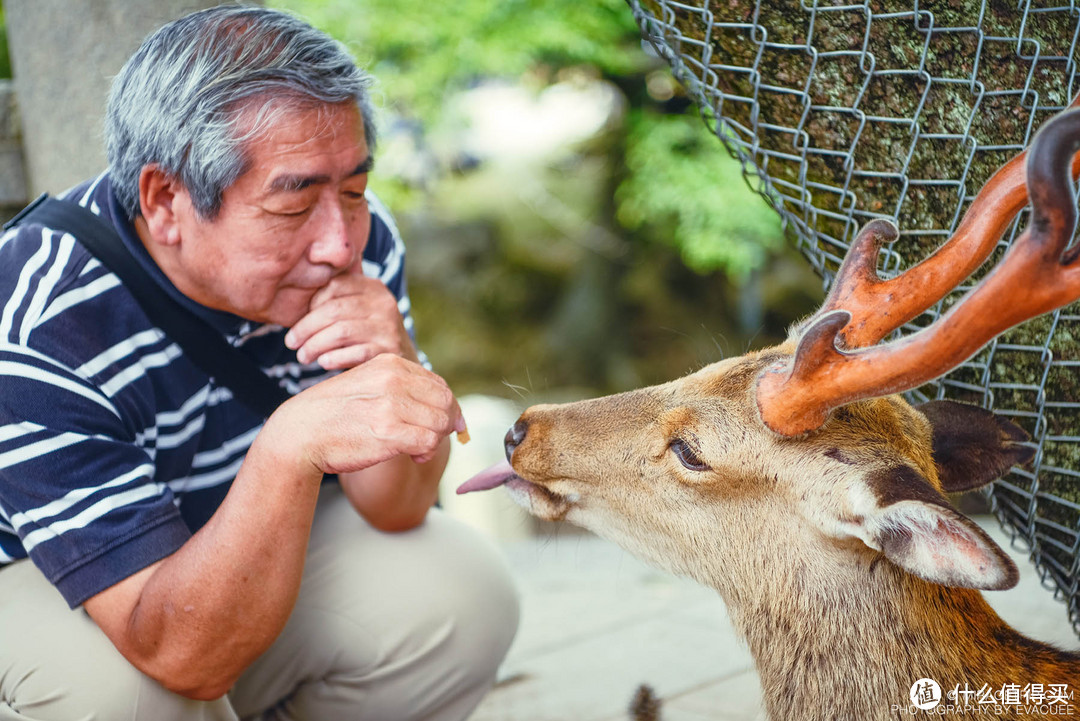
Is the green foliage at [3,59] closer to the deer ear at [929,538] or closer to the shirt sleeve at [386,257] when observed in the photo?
the shirt sleeve at [386,257]

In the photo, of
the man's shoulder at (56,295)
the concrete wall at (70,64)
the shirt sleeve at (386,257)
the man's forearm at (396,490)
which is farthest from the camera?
the concrete wall at (70,64)

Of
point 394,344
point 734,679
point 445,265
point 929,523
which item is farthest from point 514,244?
point 929,523

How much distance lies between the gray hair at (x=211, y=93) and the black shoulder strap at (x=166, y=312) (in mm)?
113

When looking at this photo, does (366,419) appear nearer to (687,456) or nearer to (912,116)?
(687,456)

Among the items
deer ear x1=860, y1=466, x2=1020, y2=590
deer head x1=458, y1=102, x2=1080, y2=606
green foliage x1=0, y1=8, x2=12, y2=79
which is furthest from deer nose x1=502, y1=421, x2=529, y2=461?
Answer: green foliage x1=0, y1=8, x2=12, y2=79

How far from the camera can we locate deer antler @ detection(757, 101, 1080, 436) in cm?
149

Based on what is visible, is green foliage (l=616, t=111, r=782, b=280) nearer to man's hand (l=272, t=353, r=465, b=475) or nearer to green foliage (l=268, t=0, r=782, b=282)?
green foliage (l=268, t=0, r=782, b=282)

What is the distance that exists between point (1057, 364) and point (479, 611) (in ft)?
5.57

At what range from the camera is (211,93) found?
214 cm

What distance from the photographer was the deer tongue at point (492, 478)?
7.48 feet

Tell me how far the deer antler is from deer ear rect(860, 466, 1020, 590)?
0.61ft

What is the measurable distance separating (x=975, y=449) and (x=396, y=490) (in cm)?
147

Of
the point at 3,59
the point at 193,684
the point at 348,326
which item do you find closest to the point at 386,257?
the point at 348,326

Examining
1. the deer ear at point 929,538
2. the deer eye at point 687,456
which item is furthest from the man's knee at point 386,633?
the deer ear at point 929,538
